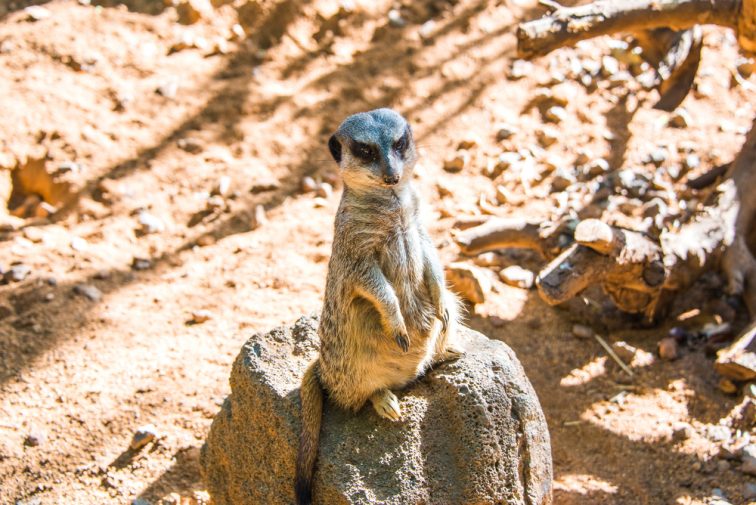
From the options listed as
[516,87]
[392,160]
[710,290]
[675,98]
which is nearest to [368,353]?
[392,160]

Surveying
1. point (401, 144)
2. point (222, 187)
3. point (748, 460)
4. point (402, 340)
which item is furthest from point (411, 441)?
point (222, 187)

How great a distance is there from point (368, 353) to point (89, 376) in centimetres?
135

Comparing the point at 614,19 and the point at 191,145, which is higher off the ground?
the point at 614,19

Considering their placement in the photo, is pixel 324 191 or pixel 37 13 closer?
pixel 324 191

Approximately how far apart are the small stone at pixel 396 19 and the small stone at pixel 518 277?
208 centimetres

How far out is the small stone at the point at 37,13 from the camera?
4.57 metres

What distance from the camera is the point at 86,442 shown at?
9.05 ft

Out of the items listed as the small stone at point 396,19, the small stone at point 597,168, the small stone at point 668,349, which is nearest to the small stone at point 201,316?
the small stone at point 668,349

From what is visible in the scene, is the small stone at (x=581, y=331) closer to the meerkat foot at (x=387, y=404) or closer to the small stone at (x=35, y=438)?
the meerkat foot at (x=387, y=404)

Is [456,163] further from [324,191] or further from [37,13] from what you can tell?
[37,13]

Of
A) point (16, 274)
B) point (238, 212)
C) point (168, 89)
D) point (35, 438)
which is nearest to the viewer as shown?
point (35, 438)

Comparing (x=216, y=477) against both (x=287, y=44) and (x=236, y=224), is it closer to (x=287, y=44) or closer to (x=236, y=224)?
(x=236, y=224)

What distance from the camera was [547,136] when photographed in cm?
416

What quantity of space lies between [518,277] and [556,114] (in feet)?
3.96
